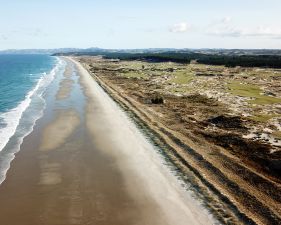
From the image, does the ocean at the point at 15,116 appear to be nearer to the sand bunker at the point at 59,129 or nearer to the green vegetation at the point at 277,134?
the sand bunker at the point at 59,129

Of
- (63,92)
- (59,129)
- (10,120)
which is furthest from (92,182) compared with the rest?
(63,92)

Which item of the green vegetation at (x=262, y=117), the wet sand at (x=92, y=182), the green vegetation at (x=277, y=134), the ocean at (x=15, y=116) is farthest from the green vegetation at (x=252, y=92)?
the ocean at (x=15, y=116)

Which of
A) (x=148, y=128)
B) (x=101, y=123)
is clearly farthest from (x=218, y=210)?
(x=101, y=123)

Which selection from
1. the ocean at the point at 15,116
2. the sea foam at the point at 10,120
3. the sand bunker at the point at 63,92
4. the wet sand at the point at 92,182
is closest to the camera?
the wet sand at the point at 92,182

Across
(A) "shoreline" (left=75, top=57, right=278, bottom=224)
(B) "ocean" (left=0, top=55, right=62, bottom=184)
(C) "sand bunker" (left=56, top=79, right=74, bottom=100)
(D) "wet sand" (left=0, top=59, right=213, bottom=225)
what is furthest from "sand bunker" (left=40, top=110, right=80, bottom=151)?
(C) "sand bunker" (left=56, top=79, right=74, bottom=100)

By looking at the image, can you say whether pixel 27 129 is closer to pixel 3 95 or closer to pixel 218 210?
pixel 218 210

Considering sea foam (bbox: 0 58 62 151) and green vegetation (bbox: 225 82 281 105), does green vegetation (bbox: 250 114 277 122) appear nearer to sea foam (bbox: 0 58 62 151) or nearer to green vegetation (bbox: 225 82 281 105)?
green vegetation (bbox: 225 82 281 105)
